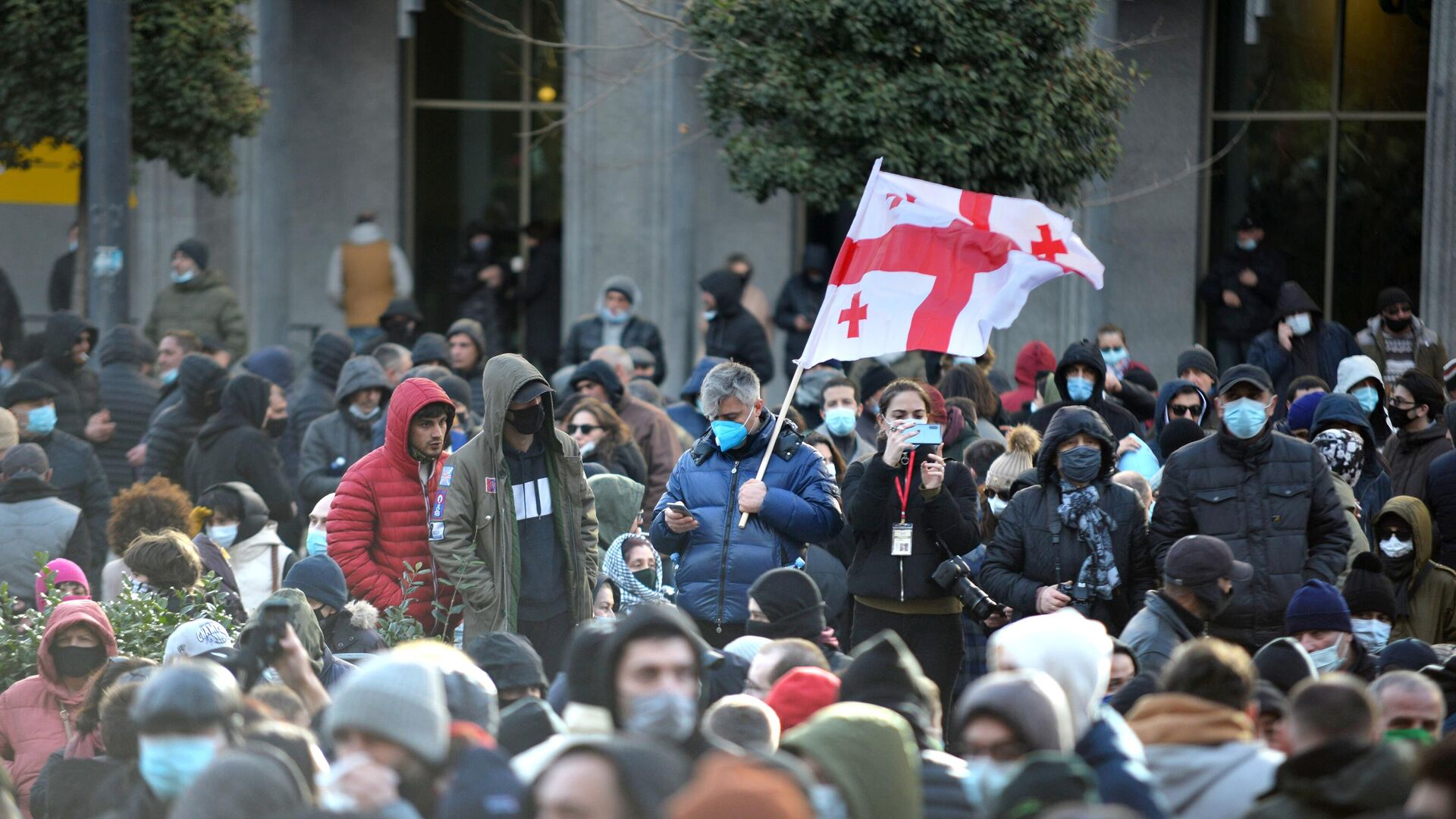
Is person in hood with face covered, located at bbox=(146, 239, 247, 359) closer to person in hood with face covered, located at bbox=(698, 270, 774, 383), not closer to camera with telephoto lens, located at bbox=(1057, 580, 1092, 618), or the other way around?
person in hood with face covered, located at bbox=(698, 270, 774, 383)

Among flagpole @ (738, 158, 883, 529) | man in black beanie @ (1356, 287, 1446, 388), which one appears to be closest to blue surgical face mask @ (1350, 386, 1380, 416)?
man in black beanie @ (1356, 287, 1446, 388)

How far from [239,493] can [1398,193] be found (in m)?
11.4

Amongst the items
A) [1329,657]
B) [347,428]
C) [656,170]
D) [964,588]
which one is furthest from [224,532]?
[656,170]

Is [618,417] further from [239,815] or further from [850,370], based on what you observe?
[239,815]

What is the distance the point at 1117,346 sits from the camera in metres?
13.9

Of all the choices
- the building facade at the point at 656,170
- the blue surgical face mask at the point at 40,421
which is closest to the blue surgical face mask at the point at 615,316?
the building facade at the point at 656,170

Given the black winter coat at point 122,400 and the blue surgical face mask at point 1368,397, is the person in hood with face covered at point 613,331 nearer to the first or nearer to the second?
the black winter coat at point 122,400

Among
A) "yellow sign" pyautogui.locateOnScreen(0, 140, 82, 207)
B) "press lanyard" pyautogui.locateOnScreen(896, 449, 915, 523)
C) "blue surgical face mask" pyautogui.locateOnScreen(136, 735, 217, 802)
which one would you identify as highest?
"yellow sign" pyautogui.locateOnScreen(0, 140, 82, 207)

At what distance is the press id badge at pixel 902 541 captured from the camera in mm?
7883

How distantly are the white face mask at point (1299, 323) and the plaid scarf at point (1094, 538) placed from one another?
5.75m

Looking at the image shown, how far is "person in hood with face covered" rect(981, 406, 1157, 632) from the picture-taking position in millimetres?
7691

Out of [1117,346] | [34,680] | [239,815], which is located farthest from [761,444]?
[1117,346]

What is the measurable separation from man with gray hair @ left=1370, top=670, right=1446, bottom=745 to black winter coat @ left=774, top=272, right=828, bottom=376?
1056cm

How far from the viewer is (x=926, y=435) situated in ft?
25.7
